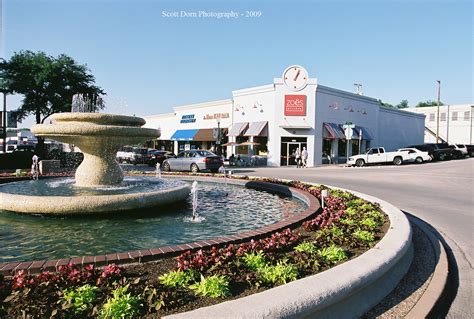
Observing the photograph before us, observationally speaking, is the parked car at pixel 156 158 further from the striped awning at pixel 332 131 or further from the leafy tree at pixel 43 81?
the striped awning at pixel 332 131

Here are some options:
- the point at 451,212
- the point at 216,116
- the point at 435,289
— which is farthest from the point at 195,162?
the point at 435,289

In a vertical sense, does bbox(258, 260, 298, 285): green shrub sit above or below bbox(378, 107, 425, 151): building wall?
below

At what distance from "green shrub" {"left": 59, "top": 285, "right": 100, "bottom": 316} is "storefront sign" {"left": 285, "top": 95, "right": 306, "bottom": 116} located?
3171 cm

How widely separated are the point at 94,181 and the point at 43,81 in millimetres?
29885

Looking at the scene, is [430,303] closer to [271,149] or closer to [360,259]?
[360,259]

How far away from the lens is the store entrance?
34.5 metres

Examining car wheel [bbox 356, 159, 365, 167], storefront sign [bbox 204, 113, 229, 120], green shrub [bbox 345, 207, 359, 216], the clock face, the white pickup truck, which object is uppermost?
the clock face

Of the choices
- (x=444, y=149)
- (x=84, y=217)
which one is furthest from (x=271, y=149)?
(x=84, y=217)

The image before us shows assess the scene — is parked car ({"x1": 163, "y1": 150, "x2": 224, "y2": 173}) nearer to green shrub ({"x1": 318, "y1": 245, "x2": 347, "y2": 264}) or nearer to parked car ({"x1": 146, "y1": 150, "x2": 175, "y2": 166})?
parked car ({"x1": 146, "y1": 150, "x2": 175, "y2": 166})

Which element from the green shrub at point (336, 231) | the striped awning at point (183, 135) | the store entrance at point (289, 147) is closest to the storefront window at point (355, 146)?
the store entrance at point (289, 147)

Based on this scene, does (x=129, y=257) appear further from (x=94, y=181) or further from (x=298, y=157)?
(x=298, y=157)

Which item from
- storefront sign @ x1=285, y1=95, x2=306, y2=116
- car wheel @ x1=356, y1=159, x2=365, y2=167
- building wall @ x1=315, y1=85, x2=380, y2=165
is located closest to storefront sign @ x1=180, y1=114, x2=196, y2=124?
storefront sign @ x1=285, y1=95, x2=306, y2=116

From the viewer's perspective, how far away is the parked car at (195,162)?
2284 cm

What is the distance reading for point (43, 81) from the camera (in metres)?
33.3
